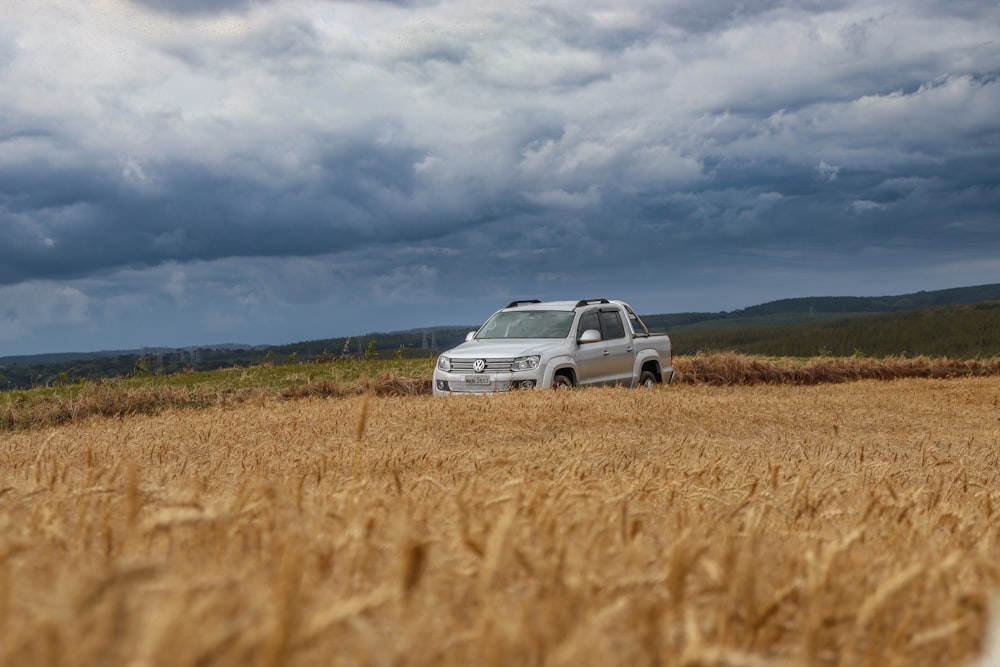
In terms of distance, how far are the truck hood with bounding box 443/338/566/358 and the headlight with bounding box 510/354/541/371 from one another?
0.08 meters

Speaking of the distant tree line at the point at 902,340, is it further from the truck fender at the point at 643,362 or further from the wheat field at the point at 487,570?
the wheat field at the point at 487,570

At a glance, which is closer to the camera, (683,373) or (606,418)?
(606,418)

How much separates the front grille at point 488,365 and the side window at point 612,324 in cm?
278

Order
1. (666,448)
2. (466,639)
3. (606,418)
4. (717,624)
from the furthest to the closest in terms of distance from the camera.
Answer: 1. (606,418)
2. (666,448)
3. (717,624)
4. (466,639)

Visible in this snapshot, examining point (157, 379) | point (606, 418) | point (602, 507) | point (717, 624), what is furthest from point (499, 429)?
point (157, 379)

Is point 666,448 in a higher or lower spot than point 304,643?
lower

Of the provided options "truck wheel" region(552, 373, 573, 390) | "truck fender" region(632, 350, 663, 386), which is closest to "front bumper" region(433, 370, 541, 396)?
"truck wheel" region(552, 373, 573, 390)

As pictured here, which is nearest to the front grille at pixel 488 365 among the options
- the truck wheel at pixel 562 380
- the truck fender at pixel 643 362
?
the truck wheel at pixel 562 380

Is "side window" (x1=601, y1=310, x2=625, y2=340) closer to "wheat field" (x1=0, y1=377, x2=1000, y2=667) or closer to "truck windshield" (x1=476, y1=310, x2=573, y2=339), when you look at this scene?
"truck windshield" (x1=476, y1=310, x2=573, y2=339)

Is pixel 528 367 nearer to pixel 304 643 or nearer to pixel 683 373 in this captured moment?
pixel 683 373

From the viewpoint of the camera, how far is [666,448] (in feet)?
22.9

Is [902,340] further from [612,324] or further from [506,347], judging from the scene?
[506,347]

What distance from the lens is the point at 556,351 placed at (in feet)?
49.1

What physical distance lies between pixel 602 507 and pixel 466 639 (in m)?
1.55
